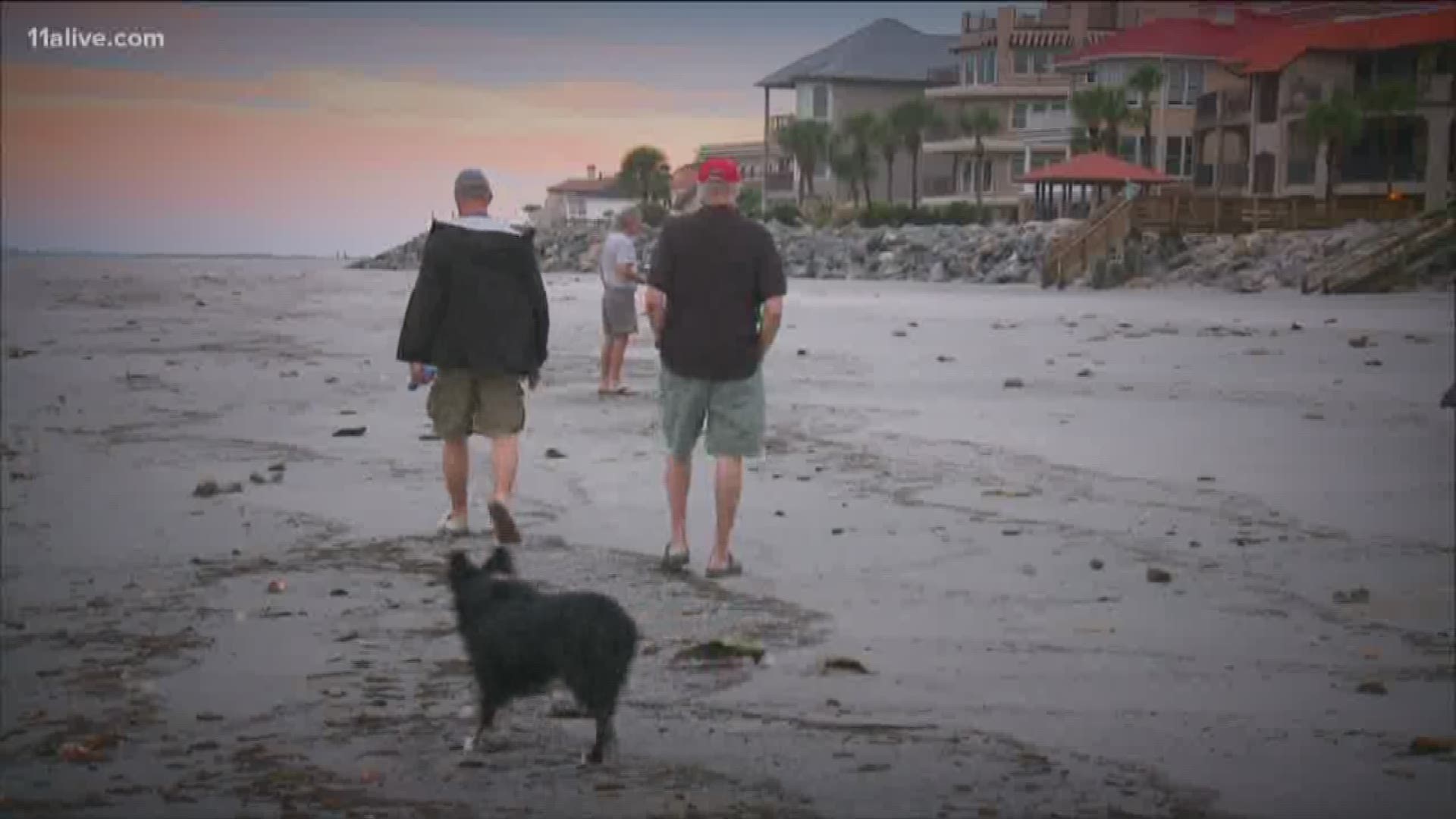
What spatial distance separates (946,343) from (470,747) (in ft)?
50.4

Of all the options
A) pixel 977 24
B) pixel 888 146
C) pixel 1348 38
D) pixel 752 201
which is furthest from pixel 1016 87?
pixel 752 201

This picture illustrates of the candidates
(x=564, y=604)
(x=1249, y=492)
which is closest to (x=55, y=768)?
Result: (x=564, y=604)

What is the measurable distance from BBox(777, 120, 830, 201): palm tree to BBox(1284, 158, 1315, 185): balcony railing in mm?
39567

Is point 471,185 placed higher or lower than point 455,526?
higher

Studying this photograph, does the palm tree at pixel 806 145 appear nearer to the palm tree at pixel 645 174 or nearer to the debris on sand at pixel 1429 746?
the palm tree at pixel 645 174

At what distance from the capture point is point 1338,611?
6.67 meters

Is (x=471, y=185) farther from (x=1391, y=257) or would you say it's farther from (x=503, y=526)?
(x=1391, y=257)

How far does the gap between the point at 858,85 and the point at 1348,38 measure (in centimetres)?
5315

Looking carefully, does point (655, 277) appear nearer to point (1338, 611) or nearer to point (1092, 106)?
point (1338, 611)

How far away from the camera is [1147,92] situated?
3044cm

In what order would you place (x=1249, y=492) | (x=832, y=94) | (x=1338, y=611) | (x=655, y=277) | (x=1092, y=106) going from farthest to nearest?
(x=832, y=94) < (x=1092, y=106) < (x=1249, y=492) < (x=655, y=277) < (x=1338, y=611)

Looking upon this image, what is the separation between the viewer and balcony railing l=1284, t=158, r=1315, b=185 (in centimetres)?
3014

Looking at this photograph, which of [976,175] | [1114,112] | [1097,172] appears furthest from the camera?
[976,175]

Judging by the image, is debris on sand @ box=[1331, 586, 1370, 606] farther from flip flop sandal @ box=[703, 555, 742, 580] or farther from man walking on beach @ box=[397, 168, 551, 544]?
man walking on beach @ box=[397, 168, 551, 544]
